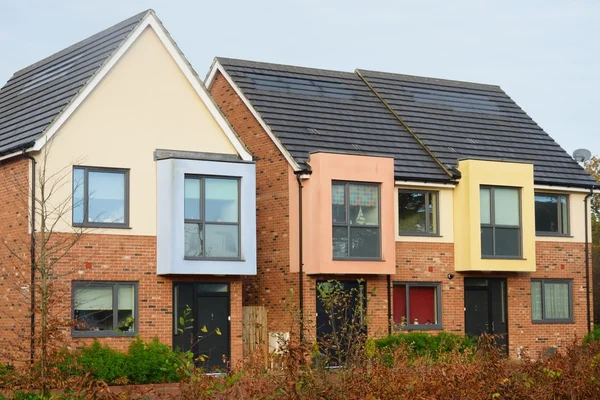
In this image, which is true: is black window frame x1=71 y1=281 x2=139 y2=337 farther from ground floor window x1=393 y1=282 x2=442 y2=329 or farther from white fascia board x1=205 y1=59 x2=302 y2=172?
ground floor window x1=393 y1=282 x2=442 y2=329

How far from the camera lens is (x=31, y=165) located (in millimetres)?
25078

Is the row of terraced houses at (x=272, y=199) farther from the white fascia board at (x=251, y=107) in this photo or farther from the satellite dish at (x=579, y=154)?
the satellite dish at (x=579, y=154)

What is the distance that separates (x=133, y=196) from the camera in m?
26.1

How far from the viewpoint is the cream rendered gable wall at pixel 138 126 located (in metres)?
25.5

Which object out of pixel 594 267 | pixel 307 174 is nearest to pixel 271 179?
pixel 307 174

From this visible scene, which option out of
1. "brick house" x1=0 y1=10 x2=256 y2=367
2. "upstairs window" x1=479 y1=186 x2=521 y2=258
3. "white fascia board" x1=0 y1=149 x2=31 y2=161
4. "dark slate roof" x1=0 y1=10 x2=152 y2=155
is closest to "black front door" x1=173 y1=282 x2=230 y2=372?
"brick house" x1=0 y1=10 x2=256 y2=367

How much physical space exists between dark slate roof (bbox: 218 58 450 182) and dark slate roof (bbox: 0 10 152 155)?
4.91 meters

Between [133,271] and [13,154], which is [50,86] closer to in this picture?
[13,154]

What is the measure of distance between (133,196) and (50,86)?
13.8 ft

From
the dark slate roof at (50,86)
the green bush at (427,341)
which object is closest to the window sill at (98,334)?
the dark slate roof at (50,86)

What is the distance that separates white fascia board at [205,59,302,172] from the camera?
96.2 feet

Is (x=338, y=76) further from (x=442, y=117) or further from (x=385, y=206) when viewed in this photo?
(x=385, y=206)

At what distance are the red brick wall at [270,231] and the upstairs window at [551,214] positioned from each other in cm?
847

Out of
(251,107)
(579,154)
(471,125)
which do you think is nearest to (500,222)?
(471,125)
